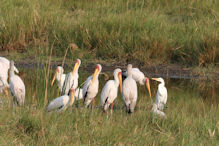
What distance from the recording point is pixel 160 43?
9258 mm

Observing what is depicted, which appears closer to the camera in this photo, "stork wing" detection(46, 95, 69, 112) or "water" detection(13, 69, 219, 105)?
"stork wing" detection(46, 95, 69, 112)

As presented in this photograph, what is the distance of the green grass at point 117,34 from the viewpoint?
9.25 m

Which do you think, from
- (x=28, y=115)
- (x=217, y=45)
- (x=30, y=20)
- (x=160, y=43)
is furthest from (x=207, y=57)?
(x=28, y=115)

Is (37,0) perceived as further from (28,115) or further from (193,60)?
(28,115)

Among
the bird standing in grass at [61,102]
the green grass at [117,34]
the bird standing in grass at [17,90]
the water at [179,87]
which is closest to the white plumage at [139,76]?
the water at [179,87]

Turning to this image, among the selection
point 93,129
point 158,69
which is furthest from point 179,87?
point 93,129

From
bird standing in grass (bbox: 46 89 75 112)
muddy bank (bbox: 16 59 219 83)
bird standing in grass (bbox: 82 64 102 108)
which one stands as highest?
bird standing in grass (bbox: 46 89 75 112)

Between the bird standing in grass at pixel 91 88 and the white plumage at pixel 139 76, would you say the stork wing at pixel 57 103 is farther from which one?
the white plumage at pixel 139 76

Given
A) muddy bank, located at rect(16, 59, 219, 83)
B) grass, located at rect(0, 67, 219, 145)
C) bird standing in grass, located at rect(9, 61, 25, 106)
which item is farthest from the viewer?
muddy bank, located at rect(16, 59, 219, 83)

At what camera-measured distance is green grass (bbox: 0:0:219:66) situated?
925cm

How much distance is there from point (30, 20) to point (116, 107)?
3.66 metres

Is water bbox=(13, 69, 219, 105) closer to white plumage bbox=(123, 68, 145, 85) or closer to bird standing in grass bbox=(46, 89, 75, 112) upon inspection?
white plumage bbox=(123, 68, 145, 85)

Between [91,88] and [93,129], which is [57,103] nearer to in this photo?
[91,88]

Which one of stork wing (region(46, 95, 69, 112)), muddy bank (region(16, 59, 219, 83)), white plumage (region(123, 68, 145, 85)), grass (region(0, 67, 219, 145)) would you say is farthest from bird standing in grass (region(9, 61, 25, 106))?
white plumage (region(123, 68, 145, 85))
